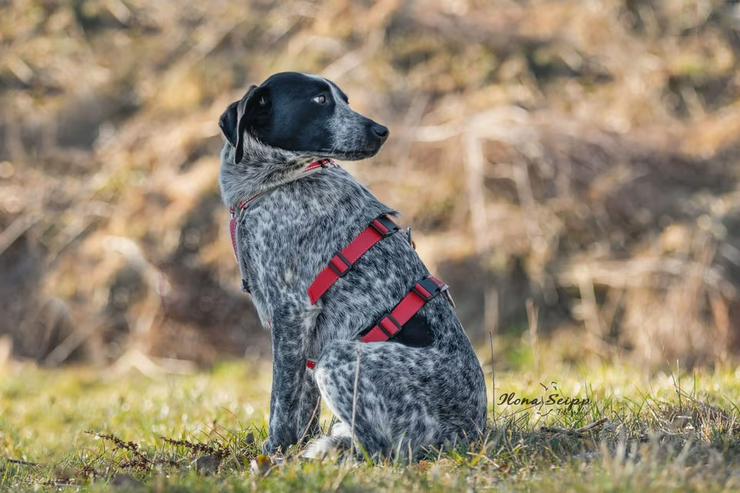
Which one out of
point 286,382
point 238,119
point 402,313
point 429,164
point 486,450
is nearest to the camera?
point 486,450

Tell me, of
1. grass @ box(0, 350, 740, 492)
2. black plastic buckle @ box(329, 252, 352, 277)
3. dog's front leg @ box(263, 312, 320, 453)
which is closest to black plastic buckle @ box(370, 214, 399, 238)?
black plastic buckle @ box(329, 252, 352, 277)

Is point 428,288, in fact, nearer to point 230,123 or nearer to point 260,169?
point 260,169

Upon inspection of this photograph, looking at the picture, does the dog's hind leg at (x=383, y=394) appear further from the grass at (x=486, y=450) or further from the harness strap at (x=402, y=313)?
the grass at (x=486, y=450)

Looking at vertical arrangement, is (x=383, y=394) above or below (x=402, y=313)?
below

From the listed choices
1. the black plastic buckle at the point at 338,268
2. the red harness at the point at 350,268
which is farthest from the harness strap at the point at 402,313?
the black plastic buckle at the point at 338,268

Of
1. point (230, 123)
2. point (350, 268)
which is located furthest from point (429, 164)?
point (350, 268)

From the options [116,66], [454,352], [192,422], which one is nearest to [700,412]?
[454,352]

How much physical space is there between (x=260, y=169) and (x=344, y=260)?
658 mm

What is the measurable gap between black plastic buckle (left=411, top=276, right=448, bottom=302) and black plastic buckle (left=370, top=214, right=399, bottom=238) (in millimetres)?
265

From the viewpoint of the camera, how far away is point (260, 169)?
425 cm

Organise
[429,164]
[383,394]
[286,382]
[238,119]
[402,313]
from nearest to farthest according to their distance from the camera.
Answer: [383,394] < [402,313] < [286,382] < [238,119] < [429,164]

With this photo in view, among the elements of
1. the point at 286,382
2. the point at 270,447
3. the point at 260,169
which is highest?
the point at 260,169

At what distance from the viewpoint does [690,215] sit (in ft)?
32.6

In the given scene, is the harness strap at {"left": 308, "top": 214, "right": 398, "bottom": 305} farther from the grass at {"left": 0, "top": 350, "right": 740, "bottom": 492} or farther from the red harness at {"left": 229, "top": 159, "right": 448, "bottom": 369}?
the grass at {"left": 0, "top": 350, "right": 740, "bottom": 492}
